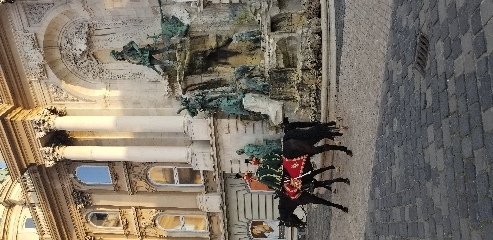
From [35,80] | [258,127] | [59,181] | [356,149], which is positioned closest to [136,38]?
[35,80]

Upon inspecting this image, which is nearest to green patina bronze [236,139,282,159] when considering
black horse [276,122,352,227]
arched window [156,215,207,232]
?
black horse [276,122,352,227]

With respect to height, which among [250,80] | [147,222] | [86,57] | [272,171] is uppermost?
[86,57]

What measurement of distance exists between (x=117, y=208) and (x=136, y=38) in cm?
606

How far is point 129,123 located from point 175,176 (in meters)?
3.03

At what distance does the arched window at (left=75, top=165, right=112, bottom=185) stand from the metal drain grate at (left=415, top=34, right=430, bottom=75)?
1451 cm

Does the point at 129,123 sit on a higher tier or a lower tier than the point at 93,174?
higher

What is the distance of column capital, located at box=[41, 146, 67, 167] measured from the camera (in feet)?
58.3

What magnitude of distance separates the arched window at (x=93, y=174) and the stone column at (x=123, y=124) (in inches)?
85.5

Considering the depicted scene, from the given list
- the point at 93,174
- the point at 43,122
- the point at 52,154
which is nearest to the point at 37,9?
the point at 43,122

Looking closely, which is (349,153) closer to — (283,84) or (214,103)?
(283,84)

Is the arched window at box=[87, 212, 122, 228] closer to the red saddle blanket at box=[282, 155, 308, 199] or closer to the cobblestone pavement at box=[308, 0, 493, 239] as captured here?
the red saddle blanket at box=[282, 155, 308, 199]

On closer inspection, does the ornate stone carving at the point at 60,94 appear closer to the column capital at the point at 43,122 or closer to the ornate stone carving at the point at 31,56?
the ornate stone carving at the point at 31,56

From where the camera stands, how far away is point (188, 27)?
1625 cm

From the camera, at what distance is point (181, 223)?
65.9ft
